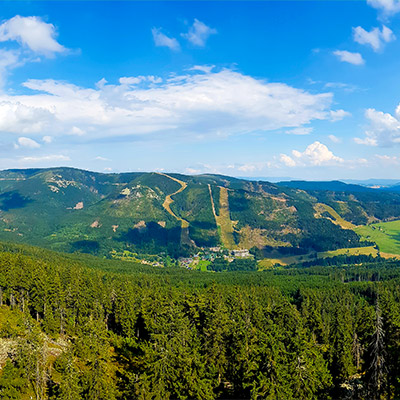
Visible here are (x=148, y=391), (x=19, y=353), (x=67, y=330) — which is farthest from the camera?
(x=67, y=330)

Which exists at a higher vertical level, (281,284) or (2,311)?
(2,311)

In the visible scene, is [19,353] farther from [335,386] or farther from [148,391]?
[335,386]

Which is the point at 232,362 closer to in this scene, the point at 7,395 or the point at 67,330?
the point at 7,395

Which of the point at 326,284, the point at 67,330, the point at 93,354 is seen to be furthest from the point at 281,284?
the point at 93,354

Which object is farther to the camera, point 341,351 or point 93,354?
point 341,351

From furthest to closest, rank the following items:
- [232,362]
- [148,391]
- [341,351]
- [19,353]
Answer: [341,351] → [232,362] → [19,353] → [148,391]

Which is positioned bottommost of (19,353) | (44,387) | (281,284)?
(281,284)
